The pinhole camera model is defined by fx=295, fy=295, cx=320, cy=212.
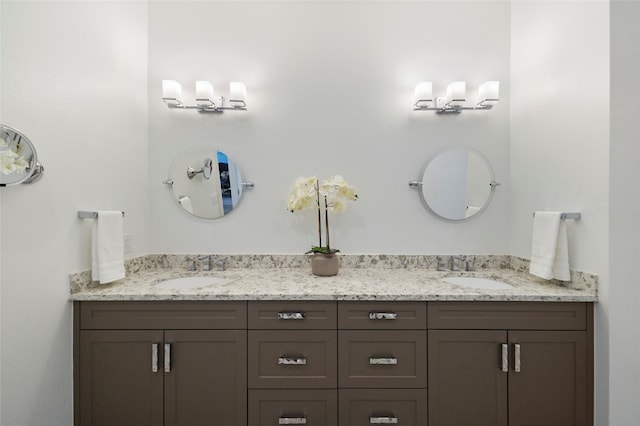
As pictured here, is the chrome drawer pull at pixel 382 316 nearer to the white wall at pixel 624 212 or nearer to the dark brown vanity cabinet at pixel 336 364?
the dark brown vanity cabinet at pixel 336 364

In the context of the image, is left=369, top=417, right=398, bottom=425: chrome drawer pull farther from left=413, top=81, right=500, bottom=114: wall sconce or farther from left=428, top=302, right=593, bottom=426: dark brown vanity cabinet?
left=413, top=81, right=500, bottom=114: wall sconce

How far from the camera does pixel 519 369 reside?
1393 millimetres

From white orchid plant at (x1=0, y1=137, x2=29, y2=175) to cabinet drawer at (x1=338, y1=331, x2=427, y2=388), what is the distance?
1.48 metres

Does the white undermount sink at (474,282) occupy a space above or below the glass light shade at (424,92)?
below

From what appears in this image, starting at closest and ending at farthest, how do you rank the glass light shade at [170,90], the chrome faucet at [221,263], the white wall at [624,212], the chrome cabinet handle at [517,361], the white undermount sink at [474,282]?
1. the white wall at [624,212]
2. the chrome cabinet handle at [517,361]
3. the white undermount sink at [474,282]
4. the glass light shade at [170,90]
5. the chrome faucet at [221,263]

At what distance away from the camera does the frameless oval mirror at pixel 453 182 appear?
2.00m

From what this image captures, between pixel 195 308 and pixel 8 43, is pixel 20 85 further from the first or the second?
pixel 195 308

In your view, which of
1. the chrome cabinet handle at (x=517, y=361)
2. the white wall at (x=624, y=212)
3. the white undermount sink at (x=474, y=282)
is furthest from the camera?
the white undermount sink at (x=474, y=282)

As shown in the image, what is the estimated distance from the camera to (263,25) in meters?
2.01

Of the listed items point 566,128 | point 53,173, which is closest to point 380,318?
point 566,128

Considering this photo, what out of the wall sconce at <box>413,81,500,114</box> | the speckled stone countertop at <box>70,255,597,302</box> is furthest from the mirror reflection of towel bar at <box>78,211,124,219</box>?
the wall sconce at <box>413,81,500,114</box>

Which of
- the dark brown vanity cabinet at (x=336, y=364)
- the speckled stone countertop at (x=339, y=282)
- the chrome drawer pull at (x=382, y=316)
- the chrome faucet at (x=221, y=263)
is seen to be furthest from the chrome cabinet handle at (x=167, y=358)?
the chrome drawer pull at (x=382, y=316)

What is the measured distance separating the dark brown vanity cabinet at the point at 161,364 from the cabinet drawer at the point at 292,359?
71 mm

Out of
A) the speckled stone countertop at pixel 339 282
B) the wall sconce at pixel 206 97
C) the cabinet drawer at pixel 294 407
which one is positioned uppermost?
the wall sconce at pixel 206 97
